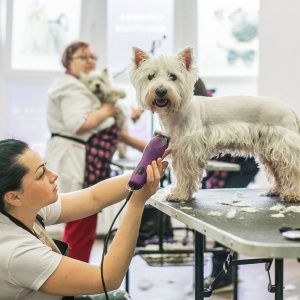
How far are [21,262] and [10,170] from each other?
0.67ft

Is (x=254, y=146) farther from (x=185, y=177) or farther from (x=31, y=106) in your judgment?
(x=31, y=106)

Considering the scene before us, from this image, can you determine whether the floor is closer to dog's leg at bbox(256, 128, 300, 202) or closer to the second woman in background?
the second woman in background

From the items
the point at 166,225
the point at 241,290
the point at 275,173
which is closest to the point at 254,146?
the point at 275,173

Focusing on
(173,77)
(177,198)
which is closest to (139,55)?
(173,77)

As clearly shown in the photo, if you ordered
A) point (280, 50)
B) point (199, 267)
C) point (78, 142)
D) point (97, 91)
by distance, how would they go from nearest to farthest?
1. point (199, 267)
2. point (78, 142)
3. point (280, 50)
4. point (97, 91)

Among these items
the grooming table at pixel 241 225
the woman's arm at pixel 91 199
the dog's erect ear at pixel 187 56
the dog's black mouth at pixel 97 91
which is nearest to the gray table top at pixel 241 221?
the grooming table at pixel 241 225

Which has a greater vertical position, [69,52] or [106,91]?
[69,52]

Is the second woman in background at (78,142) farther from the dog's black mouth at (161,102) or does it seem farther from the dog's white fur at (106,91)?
the dog's black mouth at (161,102)

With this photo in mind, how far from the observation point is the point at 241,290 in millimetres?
2949

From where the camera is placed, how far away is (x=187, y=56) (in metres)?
1.46

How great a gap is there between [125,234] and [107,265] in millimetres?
77

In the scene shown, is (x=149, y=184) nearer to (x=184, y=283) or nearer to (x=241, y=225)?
(x=241, y=225)

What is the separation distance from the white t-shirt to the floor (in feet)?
5.56

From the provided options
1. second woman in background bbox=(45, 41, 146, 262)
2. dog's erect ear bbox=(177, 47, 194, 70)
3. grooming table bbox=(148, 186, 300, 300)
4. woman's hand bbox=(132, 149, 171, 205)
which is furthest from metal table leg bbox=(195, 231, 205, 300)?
second woman in background bbox=(45, 41, 146, 262)
